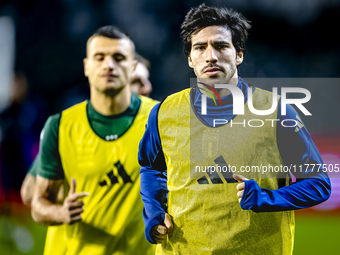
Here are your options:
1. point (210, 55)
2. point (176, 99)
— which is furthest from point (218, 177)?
point (210, 55)

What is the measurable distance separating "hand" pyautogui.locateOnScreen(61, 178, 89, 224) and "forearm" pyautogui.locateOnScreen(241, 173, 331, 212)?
0.69m

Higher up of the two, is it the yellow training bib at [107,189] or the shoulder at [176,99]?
the shoulder at [176,99]

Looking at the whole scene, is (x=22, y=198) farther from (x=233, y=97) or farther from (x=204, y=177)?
(x=233, y=97)

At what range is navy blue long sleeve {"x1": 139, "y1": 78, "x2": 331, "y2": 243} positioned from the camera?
40.4 inches

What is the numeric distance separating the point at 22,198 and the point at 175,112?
2.72 ft

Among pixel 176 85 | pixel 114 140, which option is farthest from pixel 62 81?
pixel 176 85

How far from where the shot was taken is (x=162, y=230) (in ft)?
3.57

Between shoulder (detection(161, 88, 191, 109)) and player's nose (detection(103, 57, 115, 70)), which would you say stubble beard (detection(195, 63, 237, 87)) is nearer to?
shoulder (detection(161, 88, 191, 109))

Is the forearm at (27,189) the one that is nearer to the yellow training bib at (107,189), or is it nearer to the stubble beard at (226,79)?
the yellow training bib at (107,189)

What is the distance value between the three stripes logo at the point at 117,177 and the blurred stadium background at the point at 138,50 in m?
0.35

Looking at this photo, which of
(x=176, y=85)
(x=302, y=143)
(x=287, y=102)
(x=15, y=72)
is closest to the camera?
(x=302, y=143)

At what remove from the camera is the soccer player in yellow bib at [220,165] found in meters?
1.05

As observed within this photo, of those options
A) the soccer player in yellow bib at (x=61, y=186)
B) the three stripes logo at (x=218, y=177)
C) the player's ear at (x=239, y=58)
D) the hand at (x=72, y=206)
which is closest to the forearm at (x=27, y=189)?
the soccer player in yellow bib at (x=61, y=186)

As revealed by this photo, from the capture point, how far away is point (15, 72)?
1.42 m
